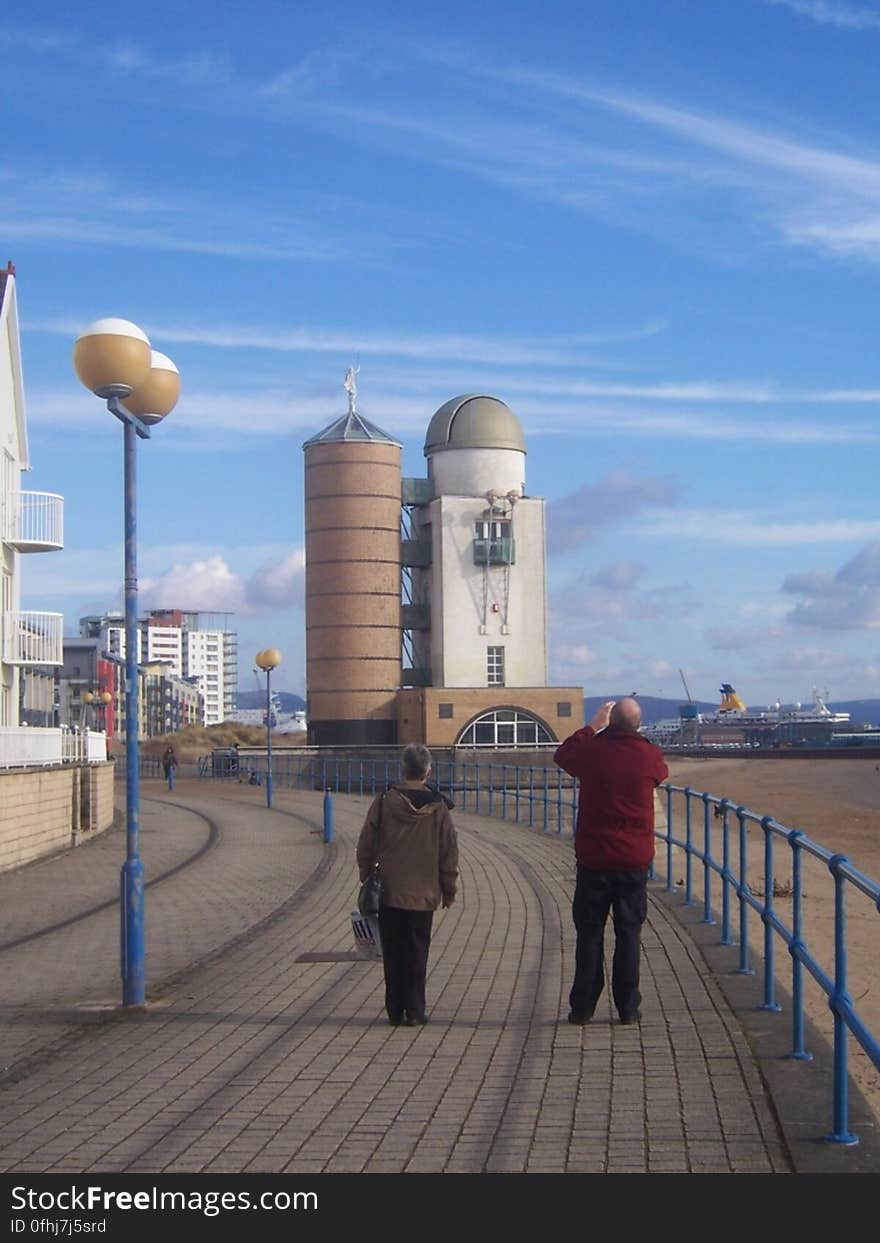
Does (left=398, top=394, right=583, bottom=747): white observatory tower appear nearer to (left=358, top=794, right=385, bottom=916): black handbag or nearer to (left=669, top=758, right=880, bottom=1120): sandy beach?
(left=669, top=758, right=880, bottom=1120): sandy beach

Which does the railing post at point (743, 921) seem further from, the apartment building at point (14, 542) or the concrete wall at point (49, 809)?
the apartment building at point (14, 542)

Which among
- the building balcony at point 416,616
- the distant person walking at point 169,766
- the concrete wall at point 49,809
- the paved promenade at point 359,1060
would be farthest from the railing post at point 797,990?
the building balcony at point 416,616

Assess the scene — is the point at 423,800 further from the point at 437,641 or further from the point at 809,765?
the point at 809,765

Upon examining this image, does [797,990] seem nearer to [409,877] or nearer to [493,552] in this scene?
[409,877]

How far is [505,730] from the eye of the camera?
6788 cm

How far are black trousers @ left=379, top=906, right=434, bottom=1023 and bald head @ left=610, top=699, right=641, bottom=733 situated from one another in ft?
4.76

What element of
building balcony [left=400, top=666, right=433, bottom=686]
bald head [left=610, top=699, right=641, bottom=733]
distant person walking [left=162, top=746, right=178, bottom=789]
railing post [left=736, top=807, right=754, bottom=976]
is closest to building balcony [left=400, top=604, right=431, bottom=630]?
building balcony [left=400, top=666, right=433, bottom=686]

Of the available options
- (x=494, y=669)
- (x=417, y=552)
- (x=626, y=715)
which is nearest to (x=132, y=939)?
(x=626, y=715)

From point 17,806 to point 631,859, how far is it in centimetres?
1499

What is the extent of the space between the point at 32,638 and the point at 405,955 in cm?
2534

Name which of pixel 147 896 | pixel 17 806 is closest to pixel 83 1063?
pixel 147 896

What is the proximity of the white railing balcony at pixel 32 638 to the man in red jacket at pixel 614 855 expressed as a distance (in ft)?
79.8

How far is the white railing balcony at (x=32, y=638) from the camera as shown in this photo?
101 feet

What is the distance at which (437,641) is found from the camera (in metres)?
72.0
